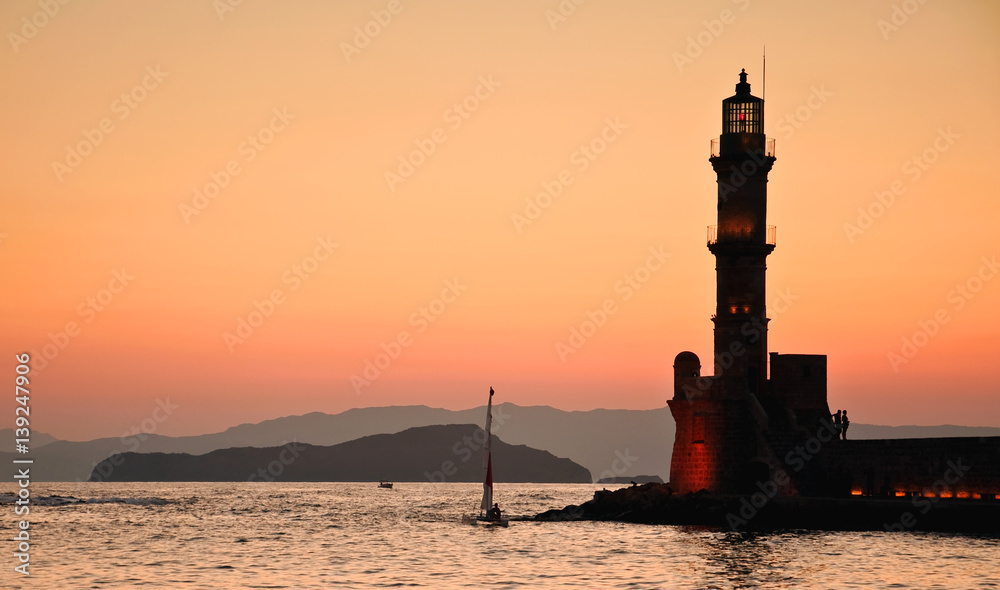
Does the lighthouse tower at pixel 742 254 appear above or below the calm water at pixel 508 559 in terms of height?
above

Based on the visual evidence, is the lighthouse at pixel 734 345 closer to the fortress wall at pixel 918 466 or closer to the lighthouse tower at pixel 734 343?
the lighthouse tower at pixel 734 343

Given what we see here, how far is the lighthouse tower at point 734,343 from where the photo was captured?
58.3m

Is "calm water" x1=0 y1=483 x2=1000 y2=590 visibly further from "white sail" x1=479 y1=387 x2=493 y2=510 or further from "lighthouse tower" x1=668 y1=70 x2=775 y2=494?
"lighthouse tower" x1=668 y1=70 x2=775 y2=494

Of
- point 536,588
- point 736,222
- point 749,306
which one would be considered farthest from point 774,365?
point 536,588

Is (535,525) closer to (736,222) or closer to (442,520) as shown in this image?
(442,520)

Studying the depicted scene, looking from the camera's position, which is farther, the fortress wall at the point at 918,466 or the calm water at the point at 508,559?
the fortress wall at the point at 918,466

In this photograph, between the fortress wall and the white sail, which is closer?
the fortress wall

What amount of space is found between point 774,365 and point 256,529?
3439 centimetres

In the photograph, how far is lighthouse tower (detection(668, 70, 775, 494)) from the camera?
5831 centimetres

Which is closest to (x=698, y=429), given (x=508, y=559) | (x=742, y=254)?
(x=742, y=254)

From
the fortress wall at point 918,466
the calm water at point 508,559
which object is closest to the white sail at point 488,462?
the calm water at point 508,559

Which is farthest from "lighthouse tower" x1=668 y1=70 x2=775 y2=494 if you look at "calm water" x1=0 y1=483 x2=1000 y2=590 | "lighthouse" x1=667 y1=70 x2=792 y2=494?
"calm water" x1=0 y1=483 x2=1000 y2=590

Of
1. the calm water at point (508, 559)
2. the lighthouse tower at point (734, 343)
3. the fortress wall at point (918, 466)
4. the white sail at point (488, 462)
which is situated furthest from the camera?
the white sail at point (488, 462)

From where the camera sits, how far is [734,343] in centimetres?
5984
